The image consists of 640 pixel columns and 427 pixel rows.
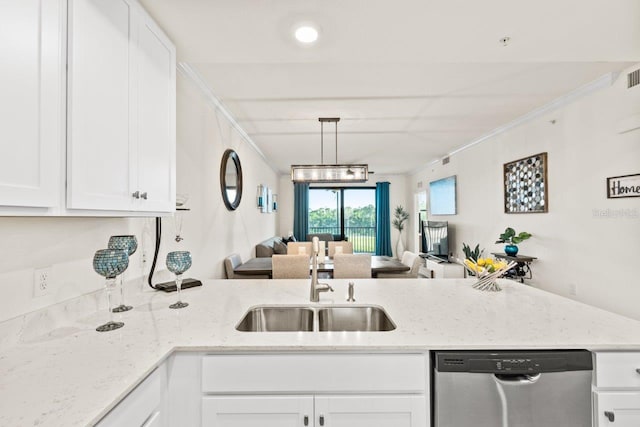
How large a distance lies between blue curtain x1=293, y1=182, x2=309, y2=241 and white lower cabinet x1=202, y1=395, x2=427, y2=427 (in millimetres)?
6924

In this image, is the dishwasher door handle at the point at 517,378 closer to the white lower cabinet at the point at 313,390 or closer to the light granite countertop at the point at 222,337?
the light granite countertop at the point at 222,337

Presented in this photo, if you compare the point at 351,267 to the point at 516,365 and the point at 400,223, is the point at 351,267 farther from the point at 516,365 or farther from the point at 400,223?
the point at 400,223

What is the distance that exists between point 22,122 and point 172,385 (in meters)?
1.00

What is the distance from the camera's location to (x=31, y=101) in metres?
0.83

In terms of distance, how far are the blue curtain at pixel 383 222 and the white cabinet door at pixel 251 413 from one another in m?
7.38

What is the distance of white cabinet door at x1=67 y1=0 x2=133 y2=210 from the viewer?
0.96m

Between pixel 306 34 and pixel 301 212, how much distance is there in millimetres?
6485

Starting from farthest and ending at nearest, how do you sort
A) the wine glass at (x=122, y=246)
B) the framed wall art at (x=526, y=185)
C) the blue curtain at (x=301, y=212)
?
the blue curtain at (x=301, y=212), the framed wall art at (x=526, y=185), the wine glass at (x=122, y=246)

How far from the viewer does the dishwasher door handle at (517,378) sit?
107 centimetres

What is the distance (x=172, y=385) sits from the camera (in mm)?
1069

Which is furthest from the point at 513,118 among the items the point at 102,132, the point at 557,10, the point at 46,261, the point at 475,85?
the point at 46,261

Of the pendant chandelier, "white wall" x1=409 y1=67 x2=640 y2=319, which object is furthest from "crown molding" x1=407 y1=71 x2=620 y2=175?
the pendant chandelier

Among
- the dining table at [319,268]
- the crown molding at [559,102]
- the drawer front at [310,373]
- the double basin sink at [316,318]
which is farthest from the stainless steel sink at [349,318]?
the crown molding at [559,102]

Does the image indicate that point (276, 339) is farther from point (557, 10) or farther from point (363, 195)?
point (363, 195)
